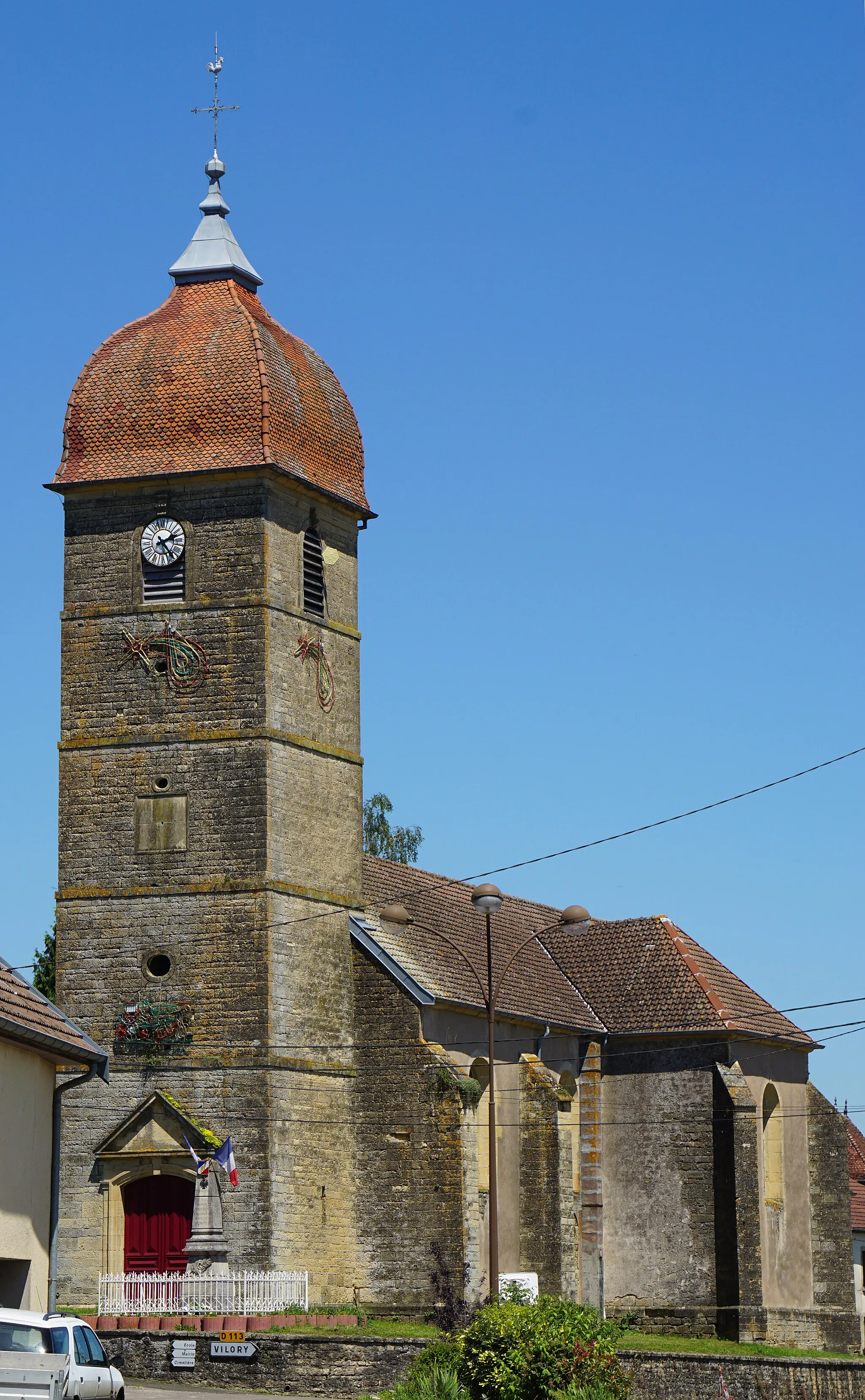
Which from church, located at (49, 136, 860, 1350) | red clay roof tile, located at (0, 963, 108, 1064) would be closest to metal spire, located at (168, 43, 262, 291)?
church, located at (49, 136, 860, 1350)

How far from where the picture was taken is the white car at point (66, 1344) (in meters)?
20.7

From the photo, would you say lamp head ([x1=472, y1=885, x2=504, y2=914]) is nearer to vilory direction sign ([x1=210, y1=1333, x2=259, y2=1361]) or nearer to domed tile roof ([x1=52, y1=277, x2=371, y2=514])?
vilory direction sign ([x1=210, y1=1333, x2=259, y2=1361])

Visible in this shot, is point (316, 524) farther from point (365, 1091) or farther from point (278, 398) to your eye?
point (365, 1091)

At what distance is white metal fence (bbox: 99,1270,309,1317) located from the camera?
35.1 meters

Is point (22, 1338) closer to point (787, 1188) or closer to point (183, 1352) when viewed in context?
point (183, 1352)

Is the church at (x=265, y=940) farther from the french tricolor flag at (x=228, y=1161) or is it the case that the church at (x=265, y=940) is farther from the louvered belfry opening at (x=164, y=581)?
the french tricolor flag at (x=228, y=1161)

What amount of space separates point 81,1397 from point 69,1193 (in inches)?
632

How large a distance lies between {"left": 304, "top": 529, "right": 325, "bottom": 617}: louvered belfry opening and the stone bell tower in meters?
0.07

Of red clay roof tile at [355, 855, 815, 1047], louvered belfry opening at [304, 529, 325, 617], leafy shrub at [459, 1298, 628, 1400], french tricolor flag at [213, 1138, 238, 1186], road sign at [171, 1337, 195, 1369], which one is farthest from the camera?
red clay roof tile at [355, 855, 815, 1047]

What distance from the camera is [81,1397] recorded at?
70.0 ft

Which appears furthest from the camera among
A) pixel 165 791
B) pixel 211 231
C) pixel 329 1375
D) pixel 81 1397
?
pixel 211 231

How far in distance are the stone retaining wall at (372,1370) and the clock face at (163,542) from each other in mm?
13394

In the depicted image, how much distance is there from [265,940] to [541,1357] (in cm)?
1403

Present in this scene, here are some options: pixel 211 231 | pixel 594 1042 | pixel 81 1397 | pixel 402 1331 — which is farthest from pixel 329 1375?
pixel 211 231
